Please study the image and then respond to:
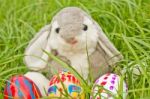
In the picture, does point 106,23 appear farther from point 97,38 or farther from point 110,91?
point 110,91

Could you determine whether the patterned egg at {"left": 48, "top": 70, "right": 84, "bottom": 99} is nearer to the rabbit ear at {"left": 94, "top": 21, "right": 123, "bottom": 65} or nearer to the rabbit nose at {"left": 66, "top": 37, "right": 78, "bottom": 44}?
the rabbit nose at {"left": 66, "top": 37, "right": 78, "bottom": 44}

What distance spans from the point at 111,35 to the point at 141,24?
0.21 m

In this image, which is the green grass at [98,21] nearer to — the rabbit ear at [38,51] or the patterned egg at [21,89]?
the rabbit ear at [38,51]

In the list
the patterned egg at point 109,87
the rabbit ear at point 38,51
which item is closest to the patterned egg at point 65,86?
the patterned egg at point 109,87

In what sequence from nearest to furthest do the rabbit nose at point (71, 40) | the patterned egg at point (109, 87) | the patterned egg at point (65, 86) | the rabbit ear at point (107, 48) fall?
the patterned egg at point (109, 87) < the patterned egg at point (65, 86) < the rabbit nose at point (71, 40) < the rabbit ear at point (107, 48)

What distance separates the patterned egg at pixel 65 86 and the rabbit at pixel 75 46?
0.12 meters

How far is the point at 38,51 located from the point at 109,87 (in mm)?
493

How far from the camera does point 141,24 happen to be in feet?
9.95

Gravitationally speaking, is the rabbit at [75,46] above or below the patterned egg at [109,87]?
above

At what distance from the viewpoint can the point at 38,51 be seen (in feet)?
8.80

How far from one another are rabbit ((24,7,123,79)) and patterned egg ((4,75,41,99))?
137 millimetres

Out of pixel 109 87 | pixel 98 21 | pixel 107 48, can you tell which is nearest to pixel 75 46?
pixel 107 48

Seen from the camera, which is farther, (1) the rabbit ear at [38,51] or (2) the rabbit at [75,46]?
(1) the rabbit ear at [38,51]

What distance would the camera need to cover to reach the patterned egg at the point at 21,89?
238 cm
